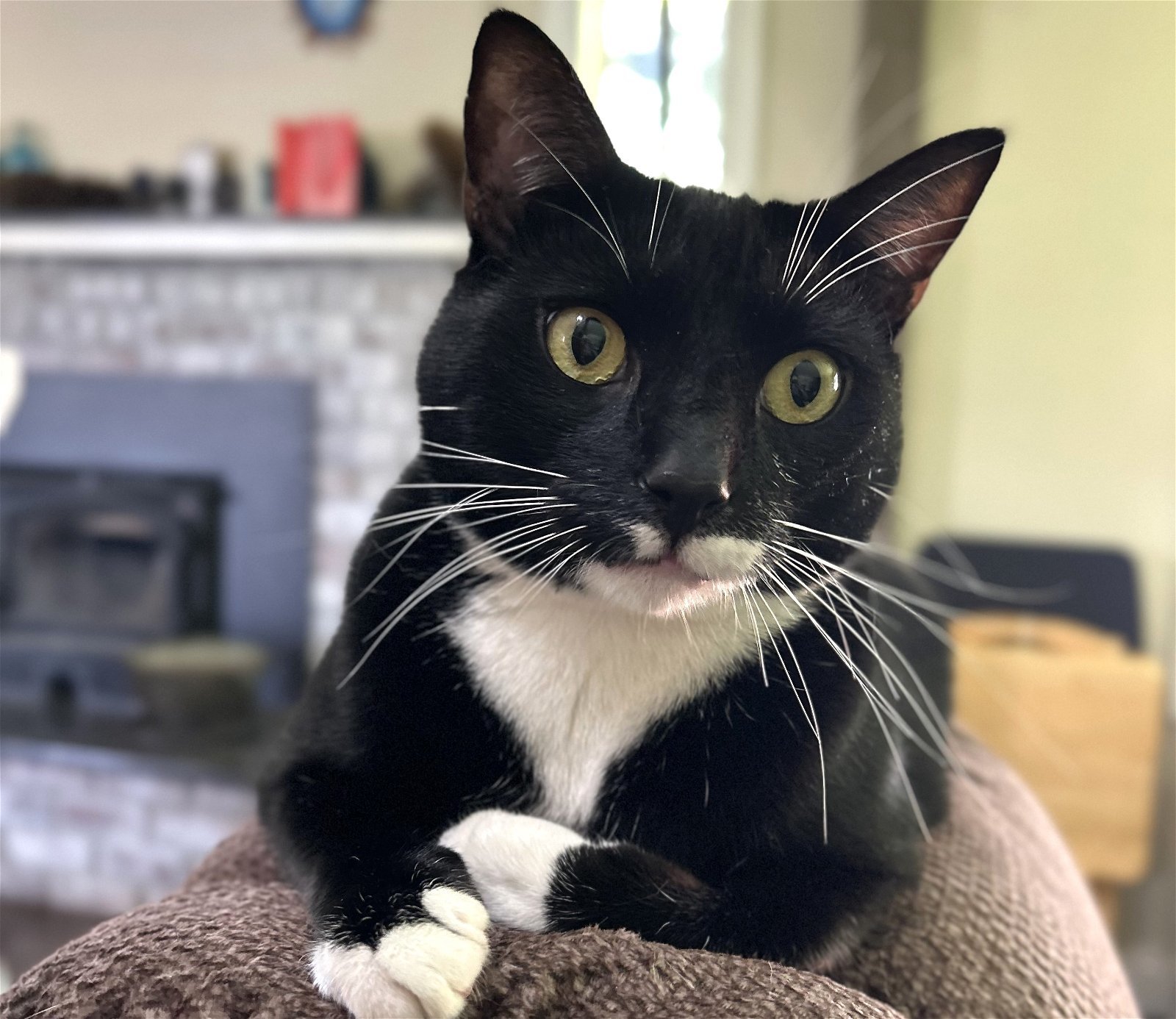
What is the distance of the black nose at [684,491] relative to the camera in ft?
1.18

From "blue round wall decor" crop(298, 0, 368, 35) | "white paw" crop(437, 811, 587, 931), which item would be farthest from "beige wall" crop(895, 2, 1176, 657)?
"blue round wall decor" crop(298, 0, 368, 35)

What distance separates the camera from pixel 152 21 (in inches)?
35.4

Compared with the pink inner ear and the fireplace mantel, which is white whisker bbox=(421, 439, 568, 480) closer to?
the pink inner ear

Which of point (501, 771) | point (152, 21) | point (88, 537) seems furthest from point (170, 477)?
point (501, 771)

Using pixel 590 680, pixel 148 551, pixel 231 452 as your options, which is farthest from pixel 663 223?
pixel 148 551

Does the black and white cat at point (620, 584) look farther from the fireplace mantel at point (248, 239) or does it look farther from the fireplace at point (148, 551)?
the fireplace at point (148, 551)

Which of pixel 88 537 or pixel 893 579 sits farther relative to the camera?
pixel 88 537

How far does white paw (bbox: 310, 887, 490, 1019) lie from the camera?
34cm

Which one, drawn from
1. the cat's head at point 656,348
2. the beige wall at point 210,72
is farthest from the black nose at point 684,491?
the beige wall at point 210,72

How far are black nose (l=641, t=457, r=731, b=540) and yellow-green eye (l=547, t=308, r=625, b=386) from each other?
2.3 inches

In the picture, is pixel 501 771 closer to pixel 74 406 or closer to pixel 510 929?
pixel 510 929

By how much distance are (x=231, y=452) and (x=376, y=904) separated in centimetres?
189

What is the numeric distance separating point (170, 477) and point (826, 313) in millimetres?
2028

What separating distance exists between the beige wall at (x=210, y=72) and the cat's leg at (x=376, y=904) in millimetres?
349
